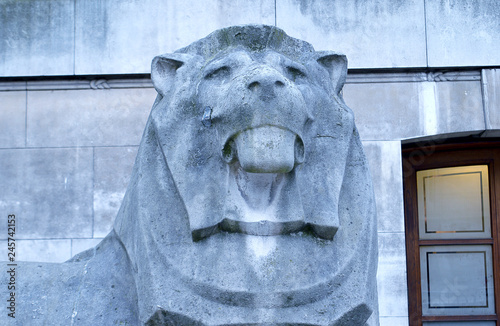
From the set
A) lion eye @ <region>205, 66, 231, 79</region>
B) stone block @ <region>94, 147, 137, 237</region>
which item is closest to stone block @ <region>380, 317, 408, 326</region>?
stone block @ <region>94, 147, 137, 237</region>

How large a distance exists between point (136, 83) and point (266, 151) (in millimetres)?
2958

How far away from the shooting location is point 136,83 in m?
4.46

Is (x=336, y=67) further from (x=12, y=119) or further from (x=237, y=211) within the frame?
(x=12, y=119)

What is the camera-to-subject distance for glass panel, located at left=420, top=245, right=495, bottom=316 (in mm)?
4625

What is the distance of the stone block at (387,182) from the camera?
14.0 feet

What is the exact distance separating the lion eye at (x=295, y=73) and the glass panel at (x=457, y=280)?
10.3ft

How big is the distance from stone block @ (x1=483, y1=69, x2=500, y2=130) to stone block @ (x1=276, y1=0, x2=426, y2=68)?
0.50 metres

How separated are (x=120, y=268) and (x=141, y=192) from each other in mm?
280

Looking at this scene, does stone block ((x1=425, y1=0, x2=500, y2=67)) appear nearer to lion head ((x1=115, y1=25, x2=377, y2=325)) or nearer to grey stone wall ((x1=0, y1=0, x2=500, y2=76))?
grey stone wall ((x1=0, y1=0, x2=500, y2=76))

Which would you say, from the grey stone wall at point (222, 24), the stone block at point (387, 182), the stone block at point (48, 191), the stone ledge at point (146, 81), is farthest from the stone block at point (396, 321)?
the stone block at point (48, 191)

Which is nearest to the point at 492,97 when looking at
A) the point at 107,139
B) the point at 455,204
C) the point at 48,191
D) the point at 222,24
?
the point at 455,204

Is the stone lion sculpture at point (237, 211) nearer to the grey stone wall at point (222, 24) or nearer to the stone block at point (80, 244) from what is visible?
the stone block at point (80, 244)

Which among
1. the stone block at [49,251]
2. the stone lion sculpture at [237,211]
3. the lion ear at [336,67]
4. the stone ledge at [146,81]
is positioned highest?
the stone ledge at [146,81]

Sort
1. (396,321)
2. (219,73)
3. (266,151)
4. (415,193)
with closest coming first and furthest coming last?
(266,151) → (219,73) → (396,321) → (415,193)
